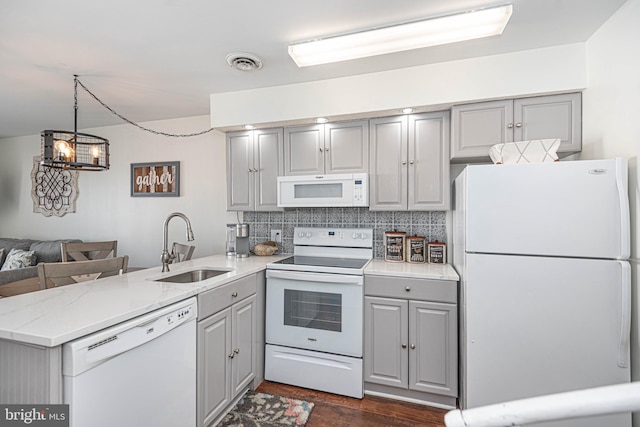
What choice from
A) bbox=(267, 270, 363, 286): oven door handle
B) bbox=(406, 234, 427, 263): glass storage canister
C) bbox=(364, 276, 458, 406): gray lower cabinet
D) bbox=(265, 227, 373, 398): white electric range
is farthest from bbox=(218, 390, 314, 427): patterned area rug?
bbox=(406, 234, 427, 263): glass storage canister

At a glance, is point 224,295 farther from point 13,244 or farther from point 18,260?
point 13,244

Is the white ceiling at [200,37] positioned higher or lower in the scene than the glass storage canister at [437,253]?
higher

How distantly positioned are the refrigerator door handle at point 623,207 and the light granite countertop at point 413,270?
32.6 inches

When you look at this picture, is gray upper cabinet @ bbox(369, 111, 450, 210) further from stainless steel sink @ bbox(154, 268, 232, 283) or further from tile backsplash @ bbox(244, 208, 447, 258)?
stainless steel sink @ bbox(154, 268, 232, 283)

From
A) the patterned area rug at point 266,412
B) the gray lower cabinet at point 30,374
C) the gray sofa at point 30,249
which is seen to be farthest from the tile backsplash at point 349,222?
the gray sofa at point 30,249

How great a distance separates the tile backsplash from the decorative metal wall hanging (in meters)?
2.75

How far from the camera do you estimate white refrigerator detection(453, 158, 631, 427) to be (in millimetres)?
1532

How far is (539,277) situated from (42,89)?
407 cm

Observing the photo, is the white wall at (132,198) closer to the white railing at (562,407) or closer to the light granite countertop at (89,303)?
the light granite countertop at (89,303)

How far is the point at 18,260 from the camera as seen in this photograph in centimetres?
356

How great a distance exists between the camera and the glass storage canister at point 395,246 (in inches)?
102

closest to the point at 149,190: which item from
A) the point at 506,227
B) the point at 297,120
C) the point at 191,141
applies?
the point at 191,141

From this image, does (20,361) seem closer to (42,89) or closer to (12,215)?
(42,89)

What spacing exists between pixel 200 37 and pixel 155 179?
2293 millimetres
